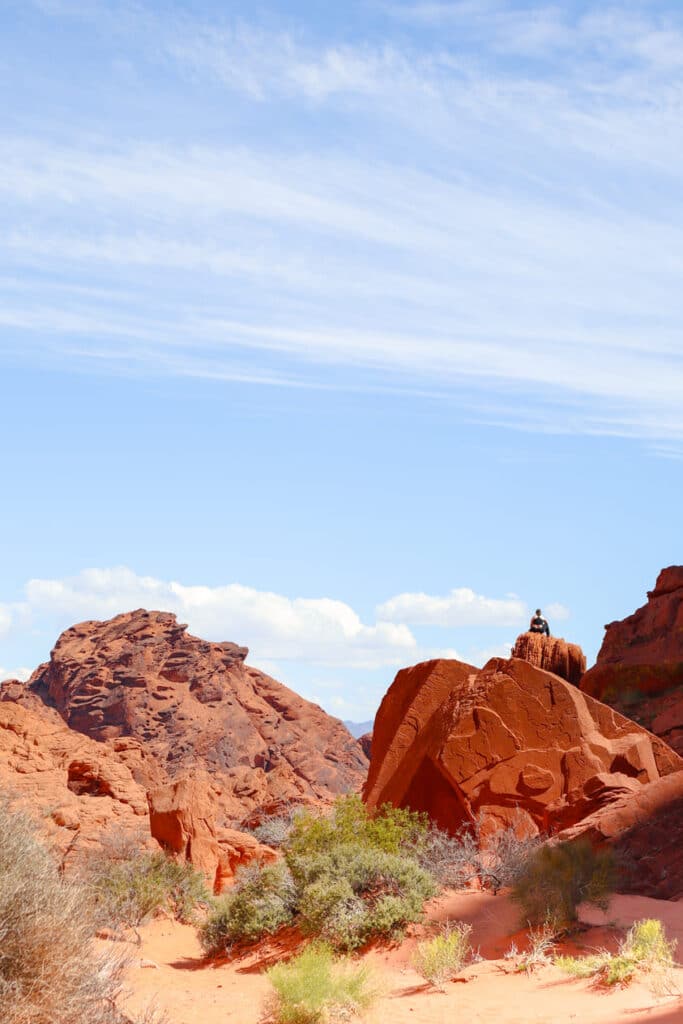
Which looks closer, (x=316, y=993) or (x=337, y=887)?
(x=316, y=993)

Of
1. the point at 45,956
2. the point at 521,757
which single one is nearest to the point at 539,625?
the point at 521,757

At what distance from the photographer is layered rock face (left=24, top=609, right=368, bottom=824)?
50938mm

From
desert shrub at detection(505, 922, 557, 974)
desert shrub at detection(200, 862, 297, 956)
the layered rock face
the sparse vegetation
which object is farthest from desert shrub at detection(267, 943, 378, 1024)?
the layered rock face

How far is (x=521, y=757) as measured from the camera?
1941 centimetres

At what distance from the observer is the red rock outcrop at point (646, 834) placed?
15.8 metres

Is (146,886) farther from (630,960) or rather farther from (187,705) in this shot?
(187,705)

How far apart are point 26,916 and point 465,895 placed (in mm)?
9245

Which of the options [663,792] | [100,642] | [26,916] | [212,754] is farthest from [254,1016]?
[100,642]

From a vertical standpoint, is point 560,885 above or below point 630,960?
above

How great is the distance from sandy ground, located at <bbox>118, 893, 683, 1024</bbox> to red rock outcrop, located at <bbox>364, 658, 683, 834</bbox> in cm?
376

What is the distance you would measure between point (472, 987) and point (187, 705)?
42.3 metres

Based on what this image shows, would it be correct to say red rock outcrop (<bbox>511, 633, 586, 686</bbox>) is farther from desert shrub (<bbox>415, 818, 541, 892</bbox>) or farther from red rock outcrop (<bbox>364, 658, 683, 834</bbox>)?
desert shrub (<bbox>415, 818, 541, 892</bbox>)

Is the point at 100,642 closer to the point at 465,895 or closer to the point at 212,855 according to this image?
the point at 212,855

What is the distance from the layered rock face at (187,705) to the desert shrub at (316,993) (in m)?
35.8
